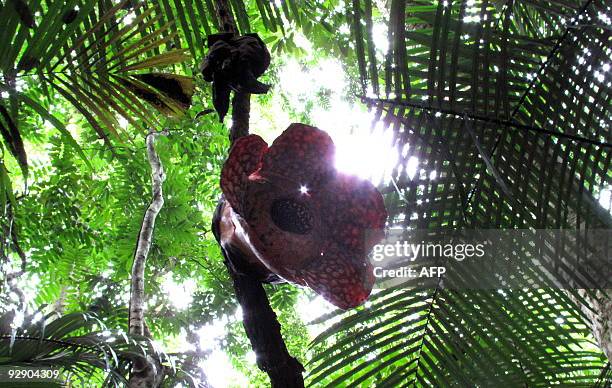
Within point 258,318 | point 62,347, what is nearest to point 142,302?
point 62,347

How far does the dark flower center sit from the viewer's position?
69cm

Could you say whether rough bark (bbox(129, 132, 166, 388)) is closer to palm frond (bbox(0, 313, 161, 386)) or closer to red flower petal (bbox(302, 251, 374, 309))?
palm frond (bbox(0, 313, 161, 386))

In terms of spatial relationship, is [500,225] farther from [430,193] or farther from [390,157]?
[390,157]

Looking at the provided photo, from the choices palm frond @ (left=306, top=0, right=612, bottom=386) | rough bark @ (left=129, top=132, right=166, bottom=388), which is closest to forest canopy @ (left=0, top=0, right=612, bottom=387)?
palm frond @ (left=306, top=0, right=612, bottom=386)

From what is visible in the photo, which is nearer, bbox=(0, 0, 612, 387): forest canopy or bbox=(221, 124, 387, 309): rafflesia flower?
bbox=(221, 124, 387, 309): rafflesia flower

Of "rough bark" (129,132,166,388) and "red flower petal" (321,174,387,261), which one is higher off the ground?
"rough bark" (129,132,166,388)

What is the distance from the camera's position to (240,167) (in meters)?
0.65

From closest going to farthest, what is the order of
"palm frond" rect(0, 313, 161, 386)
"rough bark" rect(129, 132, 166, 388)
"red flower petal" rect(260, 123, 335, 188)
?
"red flower petal" rect(260, 123, 335, 188) < "palm frond" rect(0, 313, 161, 386) < "rough bark" rect(129, 132, 166, 388)

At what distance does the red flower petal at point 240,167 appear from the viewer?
622 mm

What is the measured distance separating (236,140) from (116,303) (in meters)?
3.80

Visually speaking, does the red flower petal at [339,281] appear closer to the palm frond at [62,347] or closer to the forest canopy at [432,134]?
the forest canopy at [432,134]

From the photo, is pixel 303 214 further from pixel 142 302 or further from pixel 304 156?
pixel 142 302

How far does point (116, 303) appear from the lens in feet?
13.2

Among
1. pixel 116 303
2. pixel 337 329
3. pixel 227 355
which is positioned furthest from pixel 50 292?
pixel 337 329
